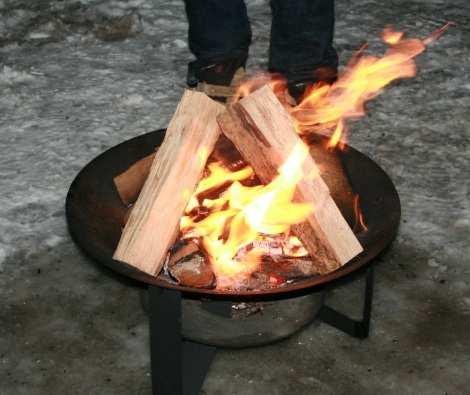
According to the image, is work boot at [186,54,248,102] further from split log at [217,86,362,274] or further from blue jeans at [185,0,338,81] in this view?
split log at [217,86,362,274]

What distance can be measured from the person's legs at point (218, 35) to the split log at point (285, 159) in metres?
1.19

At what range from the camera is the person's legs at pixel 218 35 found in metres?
3.77

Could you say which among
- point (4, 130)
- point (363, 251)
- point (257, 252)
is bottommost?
point (4, 130)

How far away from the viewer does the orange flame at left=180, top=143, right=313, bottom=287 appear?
2.58m

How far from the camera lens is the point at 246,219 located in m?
2.69

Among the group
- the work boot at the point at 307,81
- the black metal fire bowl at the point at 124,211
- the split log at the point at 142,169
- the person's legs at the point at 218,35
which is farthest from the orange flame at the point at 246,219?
the person's legs at the point at 218,35

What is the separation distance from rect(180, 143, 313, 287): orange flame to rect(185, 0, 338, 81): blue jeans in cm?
120

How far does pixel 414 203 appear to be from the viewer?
4062mm

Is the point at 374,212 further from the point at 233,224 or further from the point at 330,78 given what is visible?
the point at 330,78

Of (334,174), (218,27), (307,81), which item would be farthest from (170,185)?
(218,27)

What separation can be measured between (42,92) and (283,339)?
305 cm

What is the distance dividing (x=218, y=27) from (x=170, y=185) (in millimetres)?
1563

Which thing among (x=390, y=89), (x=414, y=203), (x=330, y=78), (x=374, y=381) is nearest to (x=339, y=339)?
(x=374, y=381)

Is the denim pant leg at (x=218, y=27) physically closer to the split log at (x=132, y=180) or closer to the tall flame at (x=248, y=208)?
the tall flame at (x=248, y=208)
